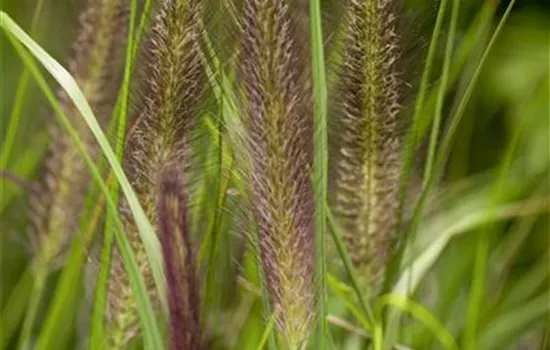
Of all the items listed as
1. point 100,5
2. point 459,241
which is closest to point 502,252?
point 459,241

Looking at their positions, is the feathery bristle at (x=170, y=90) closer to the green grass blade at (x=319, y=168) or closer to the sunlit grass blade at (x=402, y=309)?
the green grass blade at (x=319, y=168)

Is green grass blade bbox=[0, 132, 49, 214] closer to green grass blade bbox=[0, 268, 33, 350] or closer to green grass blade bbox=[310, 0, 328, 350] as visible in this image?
green grass blade bbox=[0, 268, 33, 350]

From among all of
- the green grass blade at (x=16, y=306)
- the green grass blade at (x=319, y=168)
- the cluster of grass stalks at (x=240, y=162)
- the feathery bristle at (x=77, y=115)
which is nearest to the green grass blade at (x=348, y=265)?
the cluster of grass stalks at (x=240, y=162)

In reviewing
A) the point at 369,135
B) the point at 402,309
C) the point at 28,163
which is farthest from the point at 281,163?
the point at 28,163

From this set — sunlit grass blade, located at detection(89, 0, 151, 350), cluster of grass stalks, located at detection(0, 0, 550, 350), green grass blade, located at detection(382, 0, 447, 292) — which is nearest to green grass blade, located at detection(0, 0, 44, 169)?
cluster of grass stalks, located at detection(0, 0, 550, 350)

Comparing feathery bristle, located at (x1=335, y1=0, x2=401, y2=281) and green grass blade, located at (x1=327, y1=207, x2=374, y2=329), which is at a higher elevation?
feathery bristle, located at (x1=335, y1=0, x2=401, y2=281)

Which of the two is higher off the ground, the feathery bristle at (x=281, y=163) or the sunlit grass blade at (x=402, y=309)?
the feathery bristle at (x=281, y=163)

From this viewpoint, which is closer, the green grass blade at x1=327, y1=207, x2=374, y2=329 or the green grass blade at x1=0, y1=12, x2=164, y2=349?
the green grass blade at x1=0, y1=12, x2=164, y2=349

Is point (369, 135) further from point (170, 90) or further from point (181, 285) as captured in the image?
point (181, 285)
